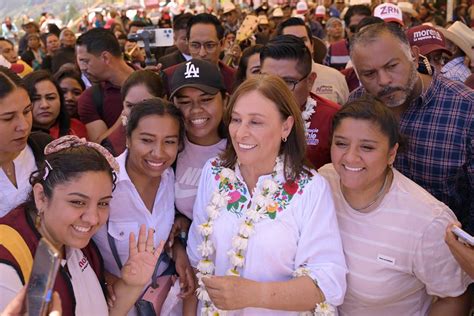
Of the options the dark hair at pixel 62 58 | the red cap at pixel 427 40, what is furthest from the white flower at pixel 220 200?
the dark hair at pixel 62 58

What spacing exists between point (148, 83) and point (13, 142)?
92 centimetres

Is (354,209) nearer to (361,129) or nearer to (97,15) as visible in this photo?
(361,129)

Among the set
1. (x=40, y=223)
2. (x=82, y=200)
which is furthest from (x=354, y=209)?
(x=40, y=223)

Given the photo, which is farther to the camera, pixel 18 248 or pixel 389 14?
pixel 389 14

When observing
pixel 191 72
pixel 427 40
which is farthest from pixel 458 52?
pixel 191 72

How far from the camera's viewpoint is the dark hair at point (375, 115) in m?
2.27

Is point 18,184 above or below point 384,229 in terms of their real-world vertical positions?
above

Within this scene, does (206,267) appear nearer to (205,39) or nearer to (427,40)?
(205,39)

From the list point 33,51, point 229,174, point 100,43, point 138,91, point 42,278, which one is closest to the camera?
point 42,278

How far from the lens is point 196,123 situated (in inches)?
109

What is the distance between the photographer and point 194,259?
2426mm

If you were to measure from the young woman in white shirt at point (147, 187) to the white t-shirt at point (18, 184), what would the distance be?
14.9 inches

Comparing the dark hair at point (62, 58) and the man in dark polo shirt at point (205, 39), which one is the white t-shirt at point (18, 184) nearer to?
the man in dark polo shirt at point (205, 39)

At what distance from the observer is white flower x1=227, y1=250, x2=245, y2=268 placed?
7.20ft
